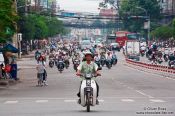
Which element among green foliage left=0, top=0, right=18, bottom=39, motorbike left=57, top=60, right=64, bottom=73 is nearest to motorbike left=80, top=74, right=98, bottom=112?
green foliage left=0, top=0, right=18, bottom=39

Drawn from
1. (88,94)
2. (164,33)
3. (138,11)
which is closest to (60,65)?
(88,94)

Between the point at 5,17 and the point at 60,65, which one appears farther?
the point at 60,65

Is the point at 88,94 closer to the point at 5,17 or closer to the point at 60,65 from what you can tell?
the point at 5,17

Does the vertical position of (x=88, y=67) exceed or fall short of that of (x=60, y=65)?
it exceeds it

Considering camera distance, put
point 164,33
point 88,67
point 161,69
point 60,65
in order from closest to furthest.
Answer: point 88,67, point 161,69, point 60,65, point 164,33

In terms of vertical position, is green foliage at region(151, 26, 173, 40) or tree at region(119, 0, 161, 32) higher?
tree at region(119, 0, 161, 32)

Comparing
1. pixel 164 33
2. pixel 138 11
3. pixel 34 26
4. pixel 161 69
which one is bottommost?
pixel 161 69

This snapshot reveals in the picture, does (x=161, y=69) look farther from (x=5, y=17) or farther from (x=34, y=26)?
(x=34, y=26)

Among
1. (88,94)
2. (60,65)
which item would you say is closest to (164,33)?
(60,65)

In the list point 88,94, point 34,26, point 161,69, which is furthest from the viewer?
point 34,26

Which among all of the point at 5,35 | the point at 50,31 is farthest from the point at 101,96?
the point at 50,31

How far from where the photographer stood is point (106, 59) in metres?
71.1

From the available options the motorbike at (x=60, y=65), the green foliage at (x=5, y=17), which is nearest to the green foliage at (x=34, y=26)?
the motorbike at (x=60, y=65)

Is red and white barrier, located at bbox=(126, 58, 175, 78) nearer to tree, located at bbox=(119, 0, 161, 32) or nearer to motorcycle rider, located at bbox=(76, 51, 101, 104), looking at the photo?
motorcycle rider, located at bbox=(76, 51, 101, 104)
